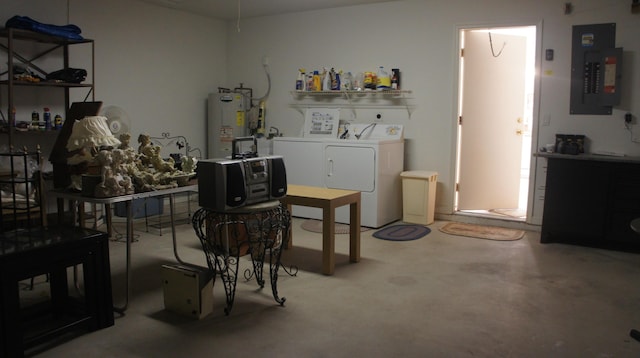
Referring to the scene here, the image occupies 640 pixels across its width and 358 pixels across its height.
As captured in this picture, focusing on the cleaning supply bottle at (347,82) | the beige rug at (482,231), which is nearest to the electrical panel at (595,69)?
the beige rug at (482,231)

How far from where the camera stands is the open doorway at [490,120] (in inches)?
228

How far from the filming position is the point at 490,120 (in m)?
5.97

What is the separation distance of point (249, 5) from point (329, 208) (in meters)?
3.60

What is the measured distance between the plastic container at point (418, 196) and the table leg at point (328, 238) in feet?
6.43

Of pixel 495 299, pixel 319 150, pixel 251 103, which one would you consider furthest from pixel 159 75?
pixel 495 299

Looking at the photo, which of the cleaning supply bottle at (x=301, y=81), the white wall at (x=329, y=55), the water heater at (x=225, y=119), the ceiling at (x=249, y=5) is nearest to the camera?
the white wall at (x=329, y=55)

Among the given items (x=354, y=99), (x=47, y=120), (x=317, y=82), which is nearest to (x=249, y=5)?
(x=317, y=82)

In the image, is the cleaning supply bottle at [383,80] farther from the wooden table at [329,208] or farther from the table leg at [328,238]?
the table leg at [328,238]

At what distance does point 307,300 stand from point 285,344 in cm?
66

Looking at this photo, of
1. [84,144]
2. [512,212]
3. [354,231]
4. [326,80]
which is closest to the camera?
[84,144]

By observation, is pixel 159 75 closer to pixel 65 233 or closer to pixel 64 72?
pixel 64 72

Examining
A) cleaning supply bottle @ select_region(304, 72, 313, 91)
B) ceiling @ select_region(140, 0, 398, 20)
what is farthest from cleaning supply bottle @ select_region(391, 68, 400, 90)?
cleaning supply bottle @ select_region(304, 72, 313, 91)

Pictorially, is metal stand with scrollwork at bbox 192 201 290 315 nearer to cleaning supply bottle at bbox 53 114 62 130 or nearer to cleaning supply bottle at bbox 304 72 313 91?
cleaning supply bottle at bbox 53 114 62 130

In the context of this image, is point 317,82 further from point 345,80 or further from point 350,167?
point 350,167
